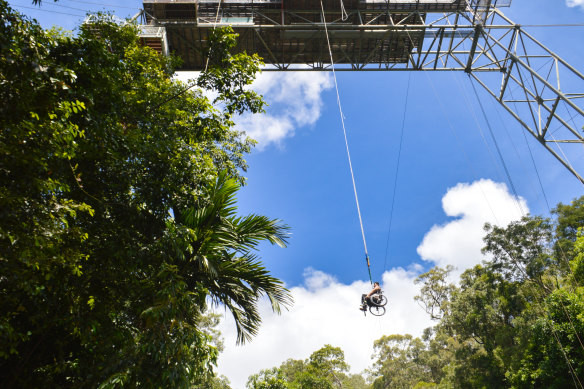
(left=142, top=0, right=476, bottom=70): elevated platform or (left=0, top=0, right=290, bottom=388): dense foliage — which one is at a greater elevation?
(left=142, top=0, right=476, bottom=70): elevated platform

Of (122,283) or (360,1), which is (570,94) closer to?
(360,1)

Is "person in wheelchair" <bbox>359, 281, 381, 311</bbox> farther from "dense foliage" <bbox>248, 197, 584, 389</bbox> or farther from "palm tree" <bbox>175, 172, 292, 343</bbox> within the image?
"dense foliage" <bbox>248, 197, 584, 389</bbox>

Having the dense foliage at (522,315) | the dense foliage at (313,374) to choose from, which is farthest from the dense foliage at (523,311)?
the dense foliage at (313,374)

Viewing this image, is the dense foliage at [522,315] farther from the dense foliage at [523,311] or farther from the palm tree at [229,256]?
the palm tree at [229,256]

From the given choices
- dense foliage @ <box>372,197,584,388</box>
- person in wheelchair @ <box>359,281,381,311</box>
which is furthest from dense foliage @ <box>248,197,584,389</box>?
person in wheelchair @ <box>359,281,381,311</box>

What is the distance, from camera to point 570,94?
8.76 m

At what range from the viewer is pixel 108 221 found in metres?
4.67

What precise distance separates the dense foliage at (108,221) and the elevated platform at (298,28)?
762 centimetres

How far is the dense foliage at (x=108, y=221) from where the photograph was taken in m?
3.35

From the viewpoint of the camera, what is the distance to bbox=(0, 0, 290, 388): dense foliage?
3.35 meters

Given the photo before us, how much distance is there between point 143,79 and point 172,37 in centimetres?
909

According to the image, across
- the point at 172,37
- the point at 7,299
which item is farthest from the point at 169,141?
the point at 172,37

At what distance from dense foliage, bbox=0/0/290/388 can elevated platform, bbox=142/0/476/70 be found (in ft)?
25.0

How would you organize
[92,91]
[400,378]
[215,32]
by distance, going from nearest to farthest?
[92,91], [215,32], [400,378]
